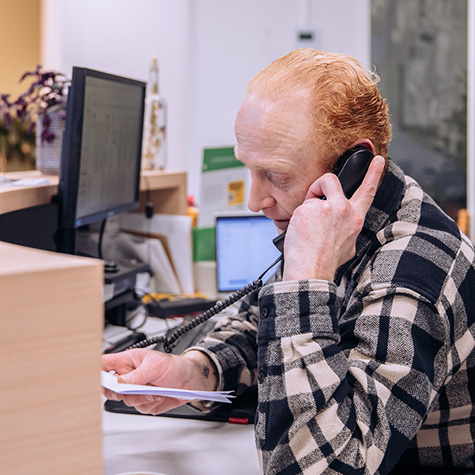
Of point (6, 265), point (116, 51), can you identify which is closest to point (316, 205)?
point (6, 265)

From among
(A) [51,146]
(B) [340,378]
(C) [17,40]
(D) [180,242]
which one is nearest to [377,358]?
(B) [340,378]

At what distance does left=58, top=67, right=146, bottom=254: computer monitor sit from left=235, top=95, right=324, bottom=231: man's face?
547mm

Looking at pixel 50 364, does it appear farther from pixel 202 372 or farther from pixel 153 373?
pixel 202 372

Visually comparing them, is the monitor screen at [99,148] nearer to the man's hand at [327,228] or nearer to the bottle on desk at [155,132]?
the bottle on desk at [155,132]

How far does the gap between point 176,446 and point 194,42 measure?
2676 millimetres

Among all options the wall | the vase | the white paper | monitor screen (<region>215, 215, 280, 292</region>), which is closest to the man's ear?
the vase

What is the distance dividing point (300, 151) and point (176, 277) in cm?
129

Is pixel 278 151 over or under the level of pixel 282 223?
over

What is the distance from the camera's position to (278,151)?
95 centimetres

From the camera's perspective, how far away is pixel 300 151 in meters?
0.94

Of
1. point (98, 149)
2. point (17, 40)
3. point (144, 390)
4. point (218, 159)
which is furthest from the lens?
point (17, 40)

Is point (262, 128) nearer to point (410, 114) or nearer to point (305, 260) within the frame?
point (305, 260)

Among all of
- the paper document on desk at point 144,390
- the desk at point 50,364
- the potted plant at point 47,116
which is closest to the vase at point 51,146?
the potted plant at point 47,116

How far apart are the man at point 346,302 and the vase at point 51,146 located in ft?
2.87
